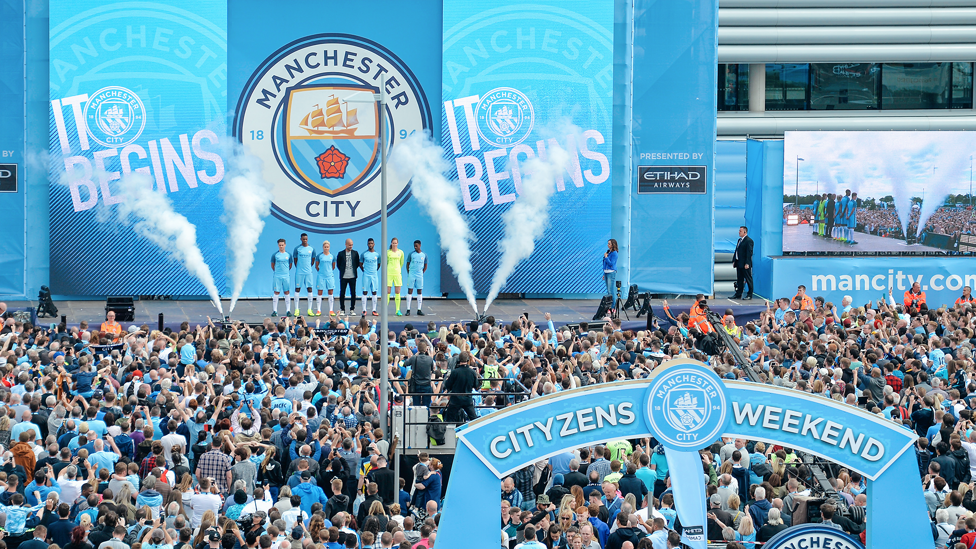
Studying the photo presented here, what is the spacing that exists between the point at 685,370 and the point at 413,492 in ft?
15.9

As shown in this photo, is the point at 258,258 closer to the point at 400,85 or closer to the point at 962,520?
the point at 400,85

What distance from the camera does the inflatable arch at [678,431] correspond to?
10242 mm

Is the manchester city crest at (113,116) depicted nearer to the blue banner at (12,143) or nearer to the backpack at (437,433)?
the blue banner at (12,143)

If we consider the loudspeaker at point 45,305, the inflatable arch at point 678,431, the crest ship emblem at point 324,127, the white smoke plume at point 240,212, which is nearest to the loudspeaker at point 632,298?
the crest ship emblem at point 324,127

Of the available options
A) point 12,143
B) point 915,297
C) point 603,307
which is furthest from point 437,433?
point 12,143

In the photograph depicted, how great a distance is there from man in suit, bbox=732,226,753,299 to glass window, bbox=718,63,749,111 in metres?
7.63

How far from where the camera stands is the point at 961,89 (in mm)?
36906

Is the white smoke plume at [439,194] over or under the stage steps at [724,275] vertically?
over

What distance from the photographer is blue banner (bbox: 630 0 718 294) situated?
2758 cm

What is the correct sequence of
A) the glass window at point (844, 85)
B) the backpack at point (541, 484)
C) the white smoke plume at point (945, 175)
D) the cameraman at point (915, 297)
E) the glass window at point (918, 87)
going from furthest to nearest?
the glass window at point (918, 87) < the glass window at point (844, 85) < the white smoke plume at point (945, 175) < the cameraman at point (915, 297) < the backpack at point (541, 484)

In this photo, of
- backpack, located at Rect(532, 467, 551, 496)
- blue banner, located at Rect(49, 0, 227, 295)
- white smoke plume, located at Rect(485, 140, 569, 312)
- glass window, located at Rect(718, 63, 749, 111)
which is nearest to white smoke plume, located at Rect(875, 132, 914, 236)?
glass window, located at Rect(718, 63, 749, 111)

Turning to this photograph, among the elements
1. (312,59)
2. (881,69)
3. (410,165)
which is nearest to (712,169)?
(410,165)

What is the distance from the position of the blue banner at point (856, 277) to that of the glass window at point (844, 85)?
8793mm

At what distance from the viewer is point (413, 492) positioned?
1400cm
